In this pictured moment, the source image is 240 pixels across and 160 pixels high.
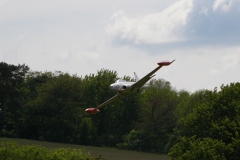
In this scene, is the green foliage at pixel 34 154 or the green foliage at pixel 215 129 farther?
the green foliage at pixel 215 129

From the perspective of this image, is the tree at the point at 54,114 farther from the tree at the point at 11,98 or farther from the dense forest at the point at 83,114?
the tree at the point at 11,98

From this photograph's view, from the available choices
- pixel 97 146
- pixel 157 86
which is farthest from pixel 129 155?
pixel 157 86

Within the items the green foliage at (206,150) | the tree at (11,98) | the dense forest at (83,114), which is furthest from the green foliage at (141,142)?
the green foliage at (206,150)

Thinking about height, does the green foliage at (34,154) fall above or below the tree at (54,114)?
below

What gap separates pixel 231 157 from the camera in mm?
56250

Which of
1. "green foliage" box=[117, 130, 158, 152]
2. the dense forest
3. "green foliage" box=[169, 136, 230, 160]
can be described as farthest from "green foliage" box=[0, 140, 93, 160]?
"green foliage" box=[117, 130, 158, 152]

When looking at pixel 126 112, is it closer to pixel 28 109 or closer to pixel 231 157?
pixel 28 109

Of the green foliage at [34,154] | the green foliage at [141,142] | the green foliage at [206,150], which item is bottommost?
the green foliage at [34,154]

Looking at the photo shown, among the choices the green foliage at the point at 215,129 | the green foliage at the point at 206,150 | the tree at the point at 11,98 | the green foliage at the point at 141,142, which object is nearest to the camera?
the green foliage at the point at 206,150

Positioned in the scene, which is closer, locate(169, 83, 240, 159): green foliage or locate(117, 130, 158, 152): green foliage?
locate(169, 83, 240, 159): green foliage

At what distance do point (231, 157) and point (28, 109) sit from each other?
64.9 metres

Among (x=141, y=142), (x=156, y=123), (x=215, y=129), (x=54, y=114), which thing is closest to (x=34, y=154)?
(x=215, y=129)

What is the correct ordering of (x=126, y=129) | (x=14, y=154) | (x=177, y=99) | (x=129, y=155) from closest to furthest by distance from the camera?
1. (x=14, y=154)
2. (x=129, y=155)
3. (x=177, y=99)
4. (x=126, y=129)

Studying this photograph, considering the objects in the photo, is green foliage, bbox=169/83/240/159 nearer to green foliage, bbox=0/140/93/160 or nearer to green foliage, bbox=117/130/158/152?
green foliage, bbox=0/140/93/160
